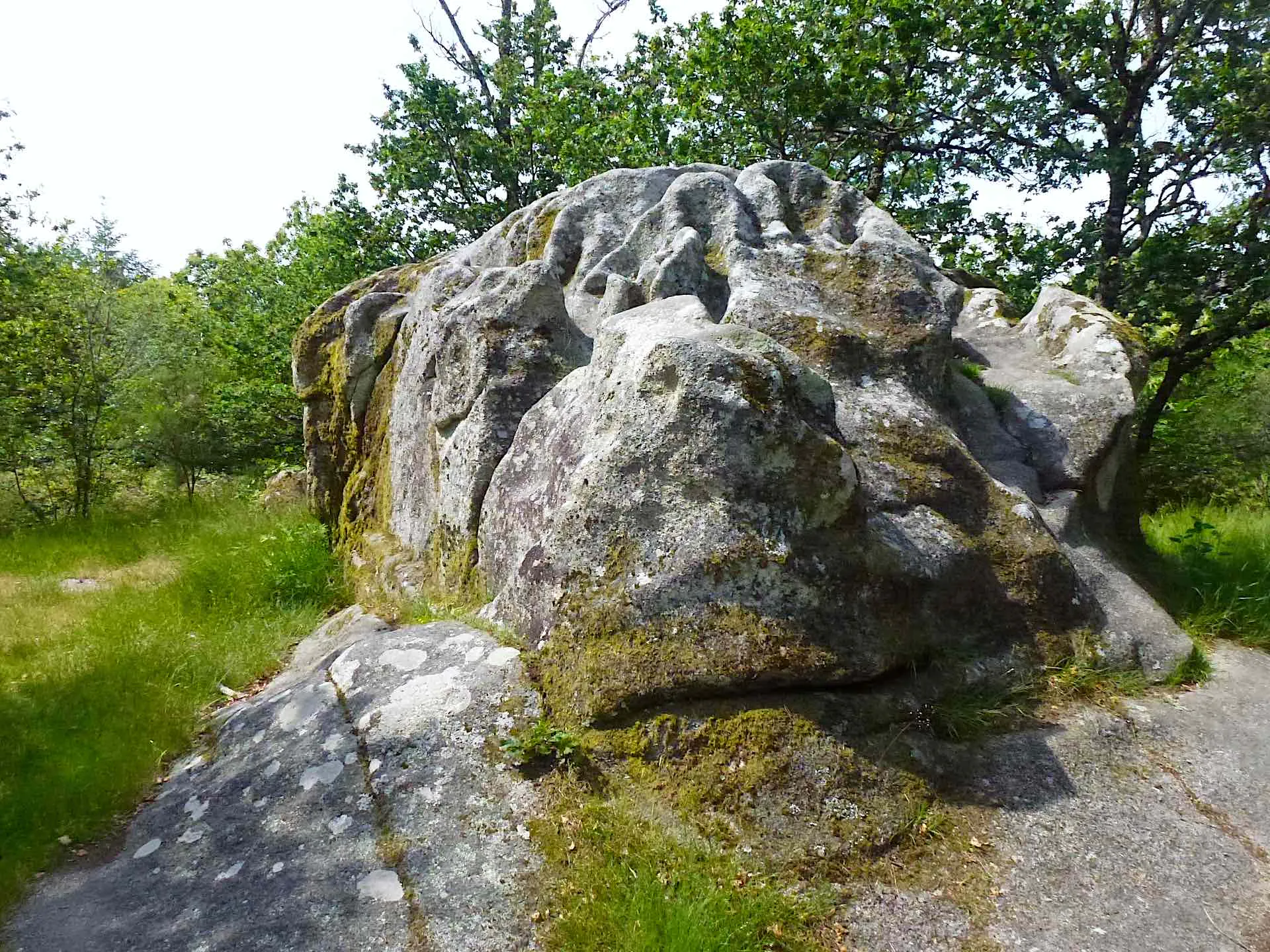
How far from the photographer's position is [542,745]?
3.09 metres

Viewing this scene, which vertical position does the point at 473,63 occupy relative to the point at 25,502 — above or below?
above

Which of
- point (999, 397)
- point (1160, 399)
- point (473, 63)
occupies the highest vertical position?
point (473, 63)

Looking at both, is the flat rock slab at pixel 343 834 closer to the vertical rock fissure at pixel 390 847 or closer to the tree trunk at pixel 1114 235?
the vertical rock fissure at pixel 390 847

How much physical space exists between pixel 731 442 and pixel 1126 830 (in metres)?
2.20

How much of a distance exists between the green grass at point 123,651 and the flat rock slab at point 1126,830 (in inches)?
142

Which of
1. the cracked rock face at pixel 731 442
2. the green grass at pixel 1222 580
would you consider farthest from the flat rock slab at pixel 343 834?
the green grass at pixel 1222 580

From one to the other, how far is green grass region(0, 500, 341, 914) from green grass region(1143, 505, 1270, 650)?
6.19 m

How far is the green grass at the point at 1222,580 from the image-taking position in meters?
4.63

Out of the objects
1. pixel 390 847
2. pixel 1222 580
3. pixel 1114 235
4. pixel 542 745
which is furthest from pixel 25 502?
pixel 1114 235

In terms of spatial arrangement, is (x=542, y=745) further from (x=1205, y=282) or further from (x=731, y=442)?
(x=1205, y=282)

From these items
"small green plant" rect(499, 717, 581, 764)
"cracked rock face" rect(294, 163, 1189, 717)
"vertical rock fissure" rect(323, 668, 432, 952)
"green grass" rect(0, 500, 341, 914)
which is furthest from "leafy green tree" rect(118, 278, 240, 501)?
"small green plant" rect(499, 717, 581, 764)

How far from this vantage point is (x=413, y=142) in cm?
1516

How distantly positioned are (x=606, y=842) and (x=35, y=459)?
1303 centimetres

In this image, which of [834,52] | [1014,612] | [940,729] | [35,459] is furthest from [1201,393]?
[35,459]
